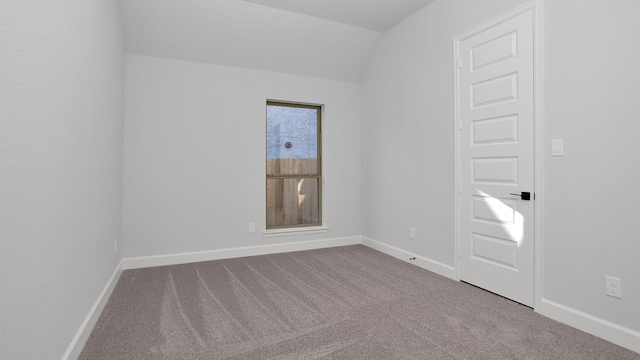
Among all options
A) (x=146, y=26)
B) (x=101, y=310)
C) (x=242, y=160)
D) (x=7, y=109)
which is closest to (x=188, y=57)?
(x=146, y=26)

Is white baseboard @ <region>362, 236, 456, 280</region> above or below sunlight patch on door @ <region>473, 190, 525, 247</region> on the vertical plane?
below

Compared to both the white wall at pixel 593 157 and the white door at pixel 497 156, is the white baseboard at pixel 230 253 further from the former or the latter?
the white wall at pixel 593 157

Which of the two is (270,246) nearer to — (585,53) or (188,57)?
(188,57)

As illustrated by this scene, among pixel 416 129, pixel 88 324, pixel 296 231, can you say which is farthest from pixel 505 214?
pixel 88 324

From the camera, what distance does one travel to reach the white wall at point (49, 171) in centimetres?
111

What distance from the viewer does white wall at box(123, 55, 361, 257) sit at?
3664mm

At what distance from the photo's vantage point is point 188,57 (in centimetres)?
384

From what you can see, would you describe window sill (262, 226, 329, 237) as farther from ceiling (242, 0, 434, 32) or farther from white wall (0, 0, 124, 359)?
ceiling (242, 0, 434, 32)

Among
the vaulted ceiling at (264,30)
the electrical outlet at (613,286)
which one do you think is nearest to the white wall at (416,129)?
the vaulted ceiling at (264,30)

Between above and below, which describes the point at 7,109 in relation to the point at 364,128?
below

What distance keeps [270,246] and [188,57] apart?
2.54 metres

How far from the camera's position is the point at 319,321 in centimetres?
232

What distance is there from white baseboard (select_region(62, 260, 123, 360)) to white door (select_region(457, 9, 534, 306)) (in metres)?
3.07

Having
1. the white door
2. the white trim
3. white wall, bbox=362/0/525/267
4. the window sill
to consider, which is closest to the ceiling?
white wall, bbox=362/0/525/267
